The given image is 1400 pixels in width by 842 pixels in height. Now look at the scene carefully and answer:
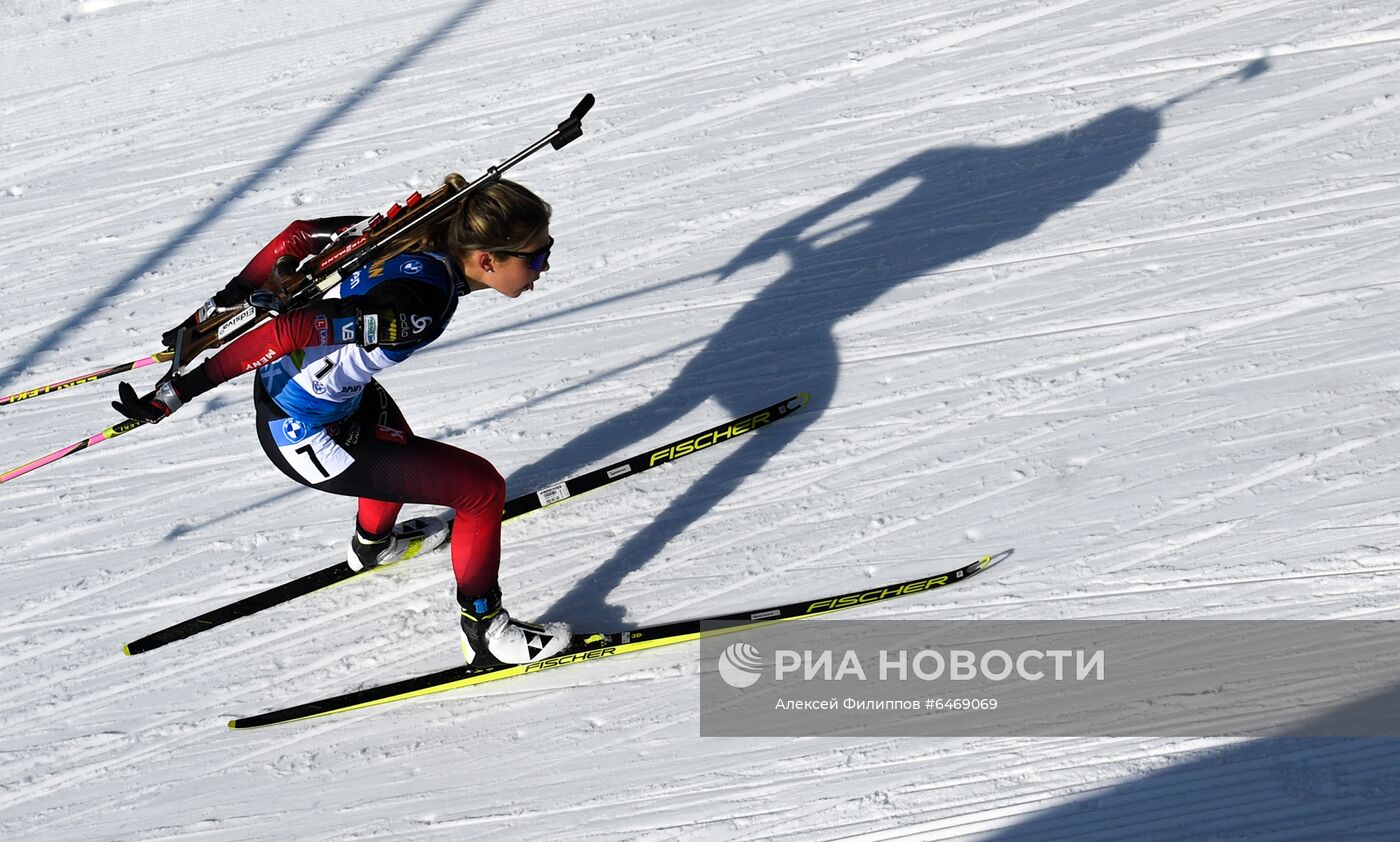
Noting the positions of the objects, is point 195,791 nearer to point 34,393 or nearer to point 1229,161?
point 34,393

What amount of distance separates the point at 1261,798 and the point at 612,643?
2020mm

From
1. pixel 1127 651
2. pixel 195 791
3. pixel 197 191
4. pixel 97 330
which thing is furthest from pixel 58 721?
pixel 1127 651

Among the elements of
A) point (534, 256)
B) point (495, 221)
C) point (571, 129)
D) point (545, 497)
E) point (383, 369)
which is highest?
point (571, 129)

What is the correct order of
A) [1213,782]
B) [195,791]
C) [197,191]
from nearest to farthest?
1. [1213,782]
2. [195,791]
3. [197,191]

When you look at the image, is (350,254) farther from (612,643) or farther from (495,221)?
(612,643)

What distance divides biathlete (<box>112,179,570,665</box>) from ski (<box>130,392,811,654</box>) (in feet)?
1.01

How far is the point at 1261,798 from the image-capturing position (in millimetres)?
3471

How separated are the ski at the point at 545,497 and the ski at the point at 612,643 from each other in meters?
0.42

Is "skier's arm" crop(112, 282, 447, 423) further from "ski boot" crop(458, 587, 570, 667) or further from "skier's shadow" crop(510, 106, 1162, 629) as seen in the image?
"skier's shadow" crop(510, 106, 1162, 629)

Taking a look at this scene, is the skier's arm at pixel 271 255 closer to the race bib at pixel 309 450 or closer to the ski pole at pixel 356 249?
the ski pole at pixel 356 249

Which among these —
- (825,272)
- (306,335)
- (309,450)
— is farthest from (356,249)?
(825,272)

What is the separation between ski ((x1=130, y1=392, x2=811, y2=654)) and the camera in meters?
4.14

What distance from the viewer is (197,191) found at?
20.1 feet

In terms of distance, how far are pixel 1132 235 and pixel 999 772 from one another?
→ 265 centimetres
